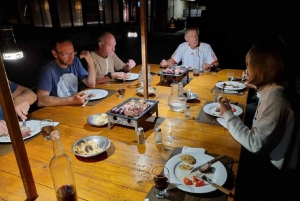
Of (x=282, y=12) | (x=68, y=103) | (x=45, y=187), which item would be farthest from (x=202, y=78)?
(x=282, y=12)

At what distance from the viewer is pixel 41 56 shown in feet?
31.9

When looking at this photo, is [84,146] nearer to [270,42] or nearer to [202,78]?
[270,42]

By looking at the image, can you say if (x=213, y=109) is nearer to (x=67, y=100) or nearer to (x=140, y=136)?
(x=140, y=136)

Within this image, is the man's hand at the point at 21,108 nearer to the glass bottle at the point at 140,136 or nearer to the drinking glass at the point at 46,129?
the drinking glass at the point at 46,129

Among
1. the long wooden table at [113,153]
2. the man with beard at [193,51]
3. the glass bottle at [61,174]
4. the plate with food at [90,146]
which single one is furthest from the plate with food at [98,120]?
the man with beard at [193,51]

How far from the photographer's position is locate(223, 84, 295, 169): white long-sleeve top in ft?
4.91

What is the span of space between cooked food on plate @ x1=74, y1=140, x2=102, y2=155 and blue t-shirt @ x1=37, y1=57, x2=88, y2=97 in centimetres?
154

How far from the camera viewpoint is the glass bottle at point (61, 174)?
3.61ft

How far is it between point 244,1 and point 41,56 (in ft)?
28.7

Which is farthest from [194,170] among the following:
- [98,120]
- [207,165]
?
[98,120]

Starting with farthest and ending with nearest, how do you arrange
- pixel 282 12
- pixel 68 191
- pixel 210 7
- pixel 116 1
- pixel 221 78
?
pixel 116 1
pixel 210 7
pixel 282 12
pixel 221 78
pixel 68 191

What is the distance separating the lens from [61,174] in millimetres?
1168

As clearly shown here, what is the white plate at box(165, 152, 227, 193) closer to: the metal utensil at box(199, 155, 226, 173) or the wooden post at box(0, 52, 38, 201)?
the metal utensil at box(199, 155, 226, 173)

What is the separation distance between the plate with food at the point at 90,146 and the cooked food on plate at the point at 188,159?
563 mm
